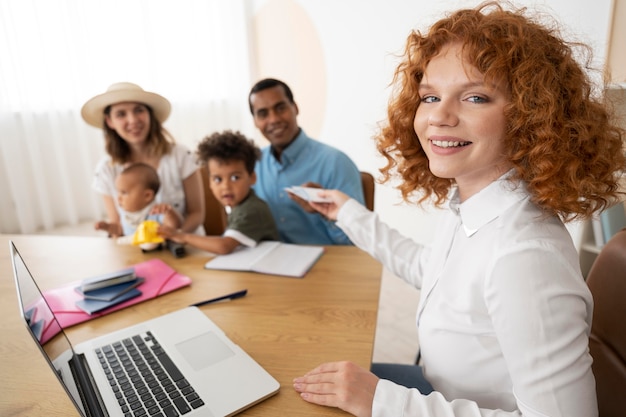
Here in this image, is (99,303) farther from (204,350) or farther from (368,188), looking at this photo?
(368,188)

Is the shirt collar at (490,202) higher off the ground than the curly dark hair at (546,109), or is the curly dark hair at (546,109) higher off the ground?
the curly dark hair at (546,109)

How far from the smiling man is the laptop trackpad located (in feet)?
3.21

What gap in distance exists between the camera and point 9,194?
11.3ft

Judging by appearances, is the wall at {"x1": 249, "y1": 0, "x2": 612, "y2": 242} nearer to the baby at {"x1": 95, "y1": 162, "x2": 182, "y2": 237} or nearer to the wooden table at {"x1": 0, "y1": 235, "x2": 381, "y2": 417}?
the baby at {"x1": 95, "y1": 162, "x2": 182, "y2": 237}

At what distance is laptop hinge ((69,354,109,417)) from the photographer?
73 cm

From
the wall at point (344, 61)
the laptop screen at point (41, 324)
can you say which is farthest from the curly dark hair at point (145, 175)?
the wall at point (344, 61)

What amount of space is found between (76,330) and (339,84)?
2.87 metres

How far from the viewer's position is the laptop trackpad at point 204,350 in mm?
876

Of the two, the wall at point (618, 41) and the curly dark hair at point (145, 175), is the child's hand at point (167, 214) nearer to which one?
the curly dark hair at point (145, 175)

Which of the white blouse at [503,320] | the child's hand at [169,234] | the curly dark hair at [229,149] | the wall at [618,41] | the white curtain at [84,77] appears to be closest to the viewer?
the white blouse at [503,320]

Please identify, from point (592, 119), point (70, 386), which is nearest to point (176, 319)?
point (70, 386)

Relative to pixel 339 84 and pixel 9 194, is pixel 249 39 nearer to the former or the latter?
pixel 339 84

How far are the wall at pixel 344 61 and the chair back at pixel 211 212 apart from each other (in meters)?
1.43

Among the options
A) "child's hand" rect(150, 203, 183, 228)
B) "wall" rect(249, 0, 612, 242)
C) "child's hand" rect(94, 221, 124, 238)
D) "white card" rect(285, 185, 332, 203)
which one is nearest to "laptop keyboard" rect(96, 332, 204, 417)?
"white card" rect(285, 185, 332, 203)
